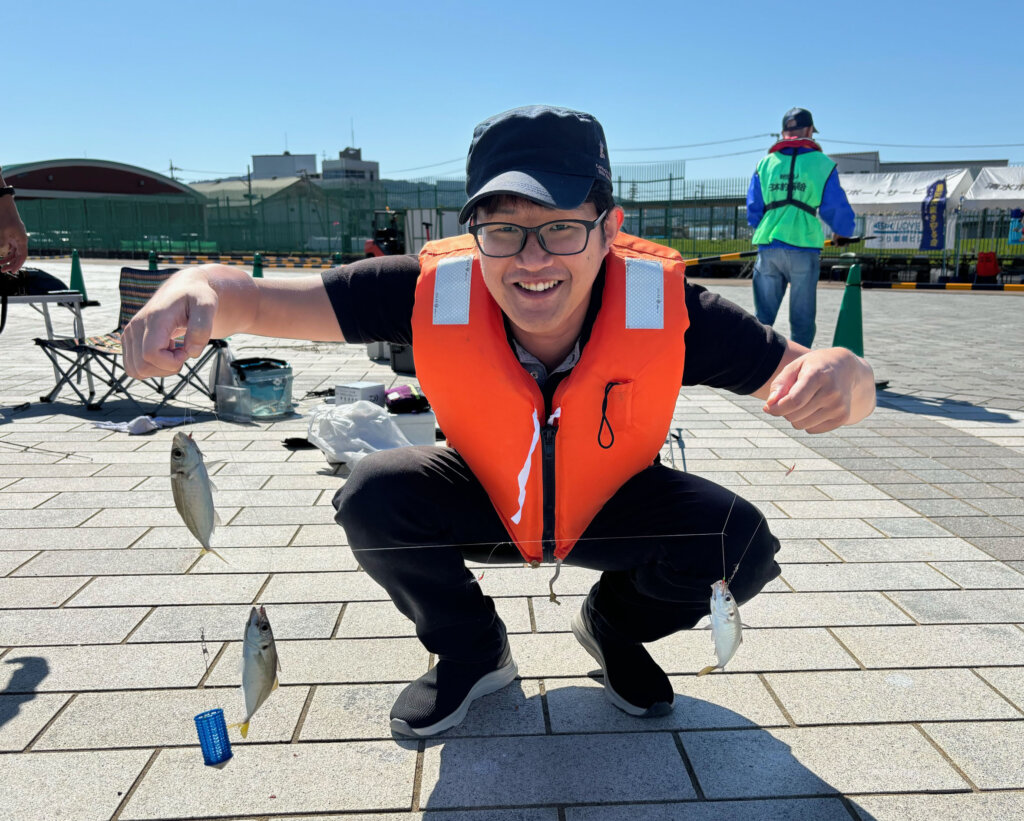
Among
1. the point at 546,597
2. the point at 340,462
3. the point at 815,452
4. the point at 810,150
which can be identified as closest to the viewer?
the point at 546,597

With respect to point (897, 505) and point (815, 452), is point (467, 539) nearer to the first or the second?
point (897, 505)

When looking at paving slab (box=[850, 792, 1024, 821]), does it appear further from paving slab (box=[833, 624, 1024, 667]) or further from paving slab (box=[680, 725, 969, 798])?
paving slab (box=[833, 624, 1024, 667])

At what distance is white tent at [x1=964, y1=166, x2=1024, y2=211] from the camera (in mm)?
19938

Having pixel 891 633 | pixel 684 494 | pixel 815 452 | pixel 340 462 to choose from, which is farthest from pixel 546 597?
pixel 815 452

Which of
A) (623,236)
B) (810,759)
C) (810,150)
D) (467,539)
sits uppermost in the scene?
(810,150)

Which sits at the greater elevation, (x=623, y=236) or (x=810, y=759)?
(x=623, y=236)

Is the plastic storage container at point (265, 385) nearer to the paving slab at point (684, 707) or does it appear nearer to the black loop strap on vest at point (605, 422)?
the paving slab at point (684, 707)

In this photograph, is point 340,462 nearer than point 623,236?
No

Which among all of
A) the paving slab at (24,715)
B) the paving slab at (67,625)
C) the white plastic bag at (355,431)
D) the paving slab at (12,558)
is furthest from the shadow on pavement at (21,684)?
the white plastic bag at (355,431)

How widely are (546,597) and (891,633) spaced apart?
1.33 m

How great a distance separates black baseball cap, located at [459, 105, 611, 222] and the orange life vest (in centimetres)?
30

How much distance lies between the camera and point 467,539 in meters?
2.49

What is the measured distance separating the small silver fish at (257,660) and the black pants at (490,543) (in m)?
0.45

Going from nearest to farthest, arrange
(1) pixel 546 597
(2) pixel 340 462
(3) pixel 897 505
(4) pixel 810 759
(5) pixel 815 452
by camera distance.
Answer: (4) pixel 810 759 < (1) pixel 546 597 < (3) pixel 897 505 < (2) pixel 340 462 < (5) pixel 815 452
